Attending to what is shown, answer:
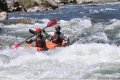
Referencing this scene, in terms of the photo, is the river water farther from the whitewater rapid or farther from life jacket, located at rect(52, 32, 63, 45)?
life jacket, located at rect(52, 32, 63, 45)

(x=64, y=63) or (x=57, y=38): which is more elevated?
(x=57, y=38)

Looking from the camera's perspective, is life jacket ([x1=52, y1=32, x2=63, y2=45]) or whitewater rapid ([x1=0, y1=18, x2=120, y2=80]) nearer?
whitewater rapid ([x1=0, y1=18, x2=120, y2=80])

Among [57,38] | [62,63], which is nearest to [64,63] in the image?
[62,63]

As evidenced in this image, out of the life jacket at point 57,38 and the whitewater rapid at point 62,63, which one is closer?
the whitewater rapid at point 62,63

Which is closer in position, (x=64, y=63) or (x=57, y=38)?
(x=64, y=63)

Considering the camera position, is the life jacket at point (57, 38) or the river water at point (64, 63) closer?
the river water at point (64, 63)

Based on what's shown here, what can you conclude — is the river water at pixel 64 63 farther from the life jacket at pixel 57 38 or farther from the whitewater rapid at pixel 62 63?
the life jacket at pixel 57 38

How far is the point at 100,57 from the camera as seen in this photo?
1384 centimetres

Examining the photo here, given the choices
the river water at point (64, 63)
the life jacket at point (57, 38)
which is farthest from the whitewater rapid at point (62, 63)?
the life jacket at point (57, 38)

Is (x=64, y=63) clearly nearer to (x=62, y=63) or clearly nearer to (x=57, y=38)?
(x=62, y=63)

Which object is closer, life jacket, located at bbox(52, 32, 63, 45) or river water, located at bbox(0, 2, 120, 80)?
river water, located at bbox(0, 2, 120, 80)

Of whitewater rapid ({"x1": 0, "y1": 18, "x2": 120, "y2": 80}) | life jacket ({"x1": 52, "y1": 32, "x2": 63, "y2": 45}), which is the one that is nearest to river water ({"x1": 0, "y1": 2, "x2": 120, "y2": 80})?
whitewater rapid ({"x1": 0, "y1": 18, "x2": 120, "y2": 80})

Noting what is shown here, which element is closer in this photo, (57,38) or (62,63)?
(62,63)

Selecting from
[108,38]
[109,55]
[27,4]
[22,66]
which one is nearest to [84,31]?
[108,38]
